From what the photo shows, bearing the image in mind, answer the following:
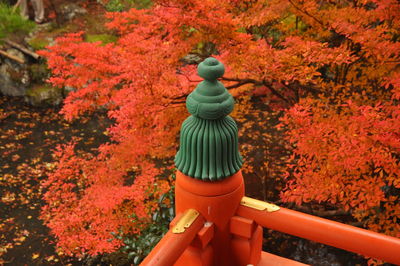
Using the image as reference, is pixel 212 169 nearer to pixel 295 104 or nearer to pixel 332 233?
pixel 332 233

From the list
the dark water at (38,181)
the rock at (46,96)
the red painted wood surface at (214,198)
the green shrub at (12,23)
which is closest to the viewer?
the red painted wood surface at (214,198)

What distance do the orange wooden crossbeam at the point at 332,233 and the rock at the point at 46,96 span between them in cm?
1587

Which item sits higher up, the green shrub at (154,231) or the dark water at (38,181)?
the green shrub at (154,231)

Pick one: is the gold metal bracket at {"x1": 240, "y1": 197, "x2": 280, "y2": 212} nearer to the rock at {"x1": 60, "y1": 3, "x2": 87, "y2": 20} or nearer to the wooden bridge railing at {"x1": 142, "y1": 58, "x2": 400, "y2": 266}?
the wooden bridge railing at {"x1": 142, "y1": 58, "x2": 400, "y2": 266}

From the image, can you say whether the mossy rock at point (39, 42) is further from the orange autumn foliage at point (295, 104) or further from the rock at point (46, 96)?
the orange autumn foliage at point (295, 104)

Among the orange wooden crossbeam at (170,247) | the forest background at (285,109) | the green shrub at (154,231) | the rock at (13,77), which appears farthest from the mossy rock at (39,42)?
the orange wooden crossbeam at (170,247)

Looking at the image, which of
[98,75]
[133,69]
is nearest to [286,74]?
[133,69]

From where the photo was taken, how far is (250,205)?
3002 millimetres

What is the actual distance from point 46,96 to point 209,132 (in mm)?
16188

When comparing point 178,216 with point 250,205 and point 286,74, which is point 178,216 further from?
point 286,74

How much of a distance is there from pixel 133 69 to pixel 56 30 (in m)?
13.4

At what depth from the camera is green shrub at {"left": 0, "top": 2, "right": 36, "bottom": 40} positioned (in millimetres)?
18359

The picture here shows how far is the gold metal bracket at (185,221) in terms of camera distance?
2.64 meters

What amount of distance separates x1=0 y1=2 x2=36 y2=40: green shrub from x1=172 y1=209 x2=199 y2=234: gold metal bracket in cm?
1895
